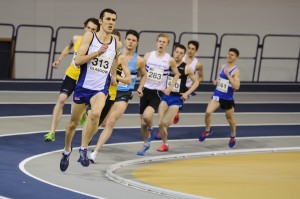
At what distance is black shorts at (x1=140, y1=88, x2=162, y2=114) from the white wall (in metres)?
9.23

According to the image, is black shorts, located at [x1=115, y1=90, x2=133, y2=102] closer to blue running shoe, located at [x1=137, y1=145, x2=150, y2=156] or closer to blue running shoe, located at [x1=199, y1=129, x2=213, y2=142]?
blue running shoe, located at [x1=137, y1=145, x2=150, y2=156]

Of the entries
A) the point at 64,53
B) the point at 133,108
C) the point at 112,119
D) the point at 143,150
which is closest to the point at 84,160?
the point at 112,119

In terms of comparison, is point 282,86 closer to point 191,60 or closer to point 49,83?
point 49,83

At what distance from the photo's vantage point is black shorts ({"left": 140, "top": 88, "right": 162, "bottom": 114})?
14.6 m

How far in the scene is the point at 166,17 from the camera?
25.1 m

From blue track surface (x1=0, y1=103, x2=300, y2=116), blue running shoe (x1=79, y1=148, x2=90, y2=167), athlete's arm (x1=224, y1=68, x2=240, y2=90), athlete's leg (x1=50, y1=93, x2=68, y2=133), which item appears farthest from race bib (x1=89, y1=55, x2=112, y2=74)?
blue track surface (x1=0, y1=103, x2=300, y2=116)

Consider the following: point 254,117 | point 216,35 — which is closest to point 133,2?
point 216,35

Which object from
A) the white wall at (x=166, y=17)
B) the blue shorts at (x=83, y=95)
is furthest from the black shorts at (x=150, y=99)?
the white wall at (x=166, y=17)

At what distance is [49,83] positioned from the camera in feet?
72.2

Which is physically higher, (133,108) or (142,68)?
(142,68)

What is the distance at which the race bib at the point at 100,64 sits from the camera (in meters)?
11.2

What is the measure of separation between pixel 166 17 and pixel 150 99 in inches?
424

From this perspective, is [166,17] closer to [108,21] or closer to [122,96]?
[122,96]

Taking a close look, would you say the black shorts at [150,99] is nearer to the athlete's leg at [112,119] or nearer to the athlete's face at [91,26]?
the athlete's leg at [112,119]
